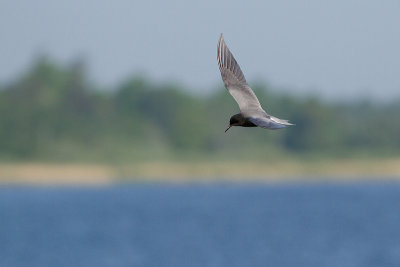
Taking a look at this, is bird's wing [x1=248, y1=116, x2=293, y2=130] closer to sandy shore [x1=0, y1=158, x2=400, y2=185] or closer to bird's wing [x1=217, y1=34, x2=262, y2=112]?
bird's wing [x1=217, y1=34, x2=262, y2=112]

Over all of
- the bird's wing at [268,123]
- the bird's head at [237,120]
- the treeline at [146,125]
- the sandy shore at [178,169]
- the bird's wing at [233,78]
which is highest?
the treeline at [146,125]

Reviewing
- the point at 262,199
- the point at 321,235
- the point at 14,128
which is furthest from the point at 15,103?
the point at 321,235

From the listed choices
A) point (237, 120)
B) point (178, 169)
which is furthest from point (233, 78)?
point (178, 169)

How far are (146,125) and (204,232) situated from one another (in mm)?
46310

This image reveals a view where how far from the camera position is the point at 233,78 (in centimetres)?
1027

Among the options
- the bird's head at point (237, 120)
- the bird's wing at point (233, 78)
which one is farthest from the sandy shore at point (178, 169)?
the bird's head at point (237, 120)

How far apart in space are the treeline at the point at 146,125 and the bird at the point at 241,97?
81118 mm

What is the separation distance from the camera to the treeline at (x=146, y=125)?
323ft

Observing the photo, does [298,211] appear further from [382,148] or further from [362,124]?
[362,124]

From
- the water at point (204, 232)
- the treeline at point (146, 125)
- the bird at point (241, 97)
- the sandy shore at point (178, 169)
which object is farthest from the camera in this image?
the treeline at point (146, 125)

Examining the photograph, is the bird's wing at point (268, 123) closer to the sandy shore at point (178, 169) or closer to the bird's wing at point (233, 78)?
the bird's wing at point (233, 78)

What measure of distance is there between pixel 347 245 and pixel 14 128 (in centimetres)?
5732

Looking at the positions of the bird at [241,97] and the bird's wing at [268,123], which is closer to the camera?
the bird's wing at [268,123]

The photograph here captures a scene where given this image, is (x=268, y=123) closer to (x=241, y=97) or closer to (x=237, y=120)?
(x=237, y=120)
